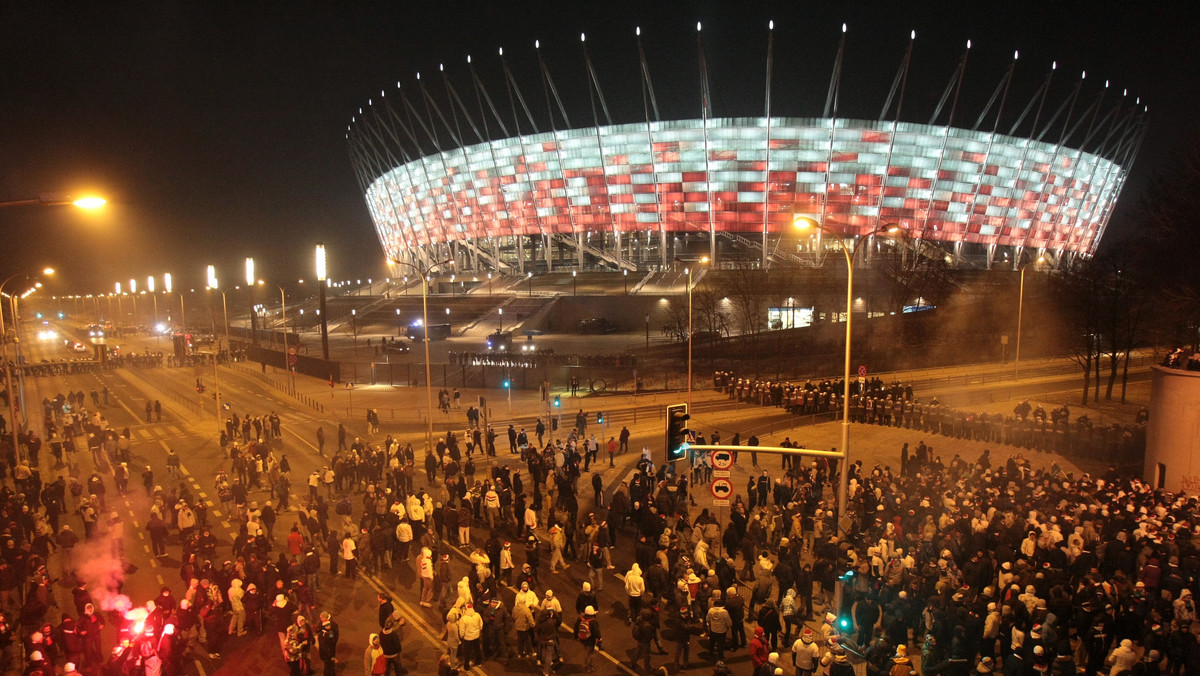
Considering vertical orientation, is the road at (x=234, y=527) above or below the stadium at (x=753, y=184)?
below

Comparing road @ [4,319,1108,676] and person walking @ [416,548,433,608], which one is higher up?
person walking @ [416,548,433,608]

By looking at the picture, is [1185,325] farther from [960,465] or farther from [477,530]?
[477,530]

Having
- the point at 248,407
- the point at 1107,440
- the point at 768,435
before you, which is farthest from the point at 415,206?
the point at 1107,440

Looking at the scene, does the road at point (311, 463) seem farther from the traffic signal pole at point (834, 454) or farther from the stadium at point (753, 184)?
the stadium at point (753, 184)

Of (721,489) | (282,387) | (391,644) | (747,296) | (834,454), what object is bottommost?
(282,387)

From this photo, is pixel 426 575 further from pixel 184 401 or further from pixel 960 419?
pixel 184 401

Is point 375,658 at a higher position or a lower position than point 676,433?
lower

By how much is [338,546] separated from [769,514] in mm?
8800

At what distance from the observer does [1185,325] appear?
90.8ft

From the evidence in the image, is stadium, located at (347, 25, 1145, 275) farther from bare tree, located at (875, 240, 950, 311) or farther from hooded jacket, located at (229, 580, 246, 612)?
hooded jacket, located at (229, 580, 246, 612)

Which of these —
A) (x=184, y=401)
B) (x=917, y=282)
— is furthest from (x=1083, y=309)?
(x=184, y=401)

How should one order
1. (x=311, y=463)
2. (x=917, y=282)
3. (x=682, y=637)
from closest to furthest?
(x=682, y=637), (x=311, y=463), (x=917, y=282)

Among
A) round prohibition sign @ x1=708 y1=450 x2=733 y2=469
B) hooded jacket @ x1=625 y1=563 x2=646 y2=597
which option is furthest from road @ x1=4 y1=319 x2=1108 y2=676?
round prohibition sign @ x1=708 y1=450 x2=733 y2=469

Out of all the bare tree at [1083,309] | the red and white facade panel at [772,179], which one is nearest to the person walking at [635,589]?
the bare tree at [1083,309]
